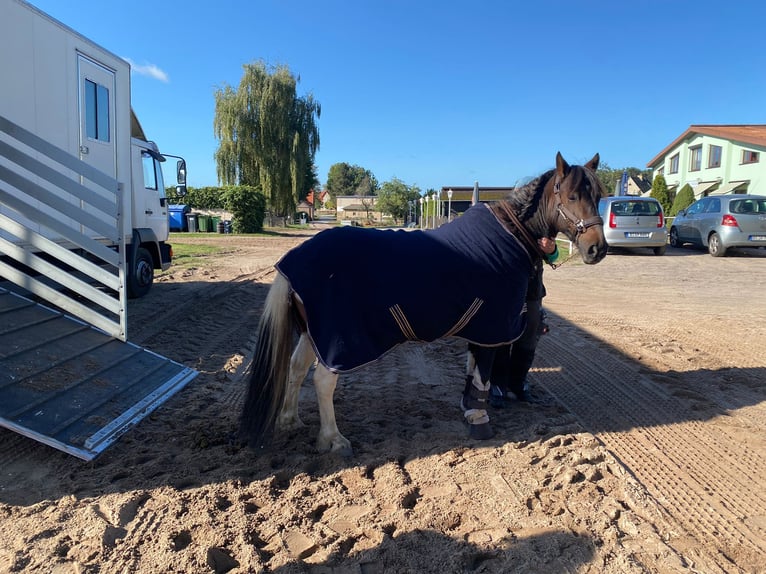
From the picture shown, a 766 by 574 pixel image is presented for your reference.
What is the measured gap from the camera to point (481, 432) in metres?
3.38

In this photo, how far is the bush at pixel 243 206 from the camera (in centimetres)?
2819

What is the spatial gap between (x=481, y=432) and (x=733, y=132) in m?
33.1

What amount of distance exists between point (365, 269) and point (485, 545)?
1589 millimetres

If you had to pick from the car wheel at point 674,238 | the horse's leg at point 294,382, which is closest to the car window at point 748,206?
the car wheel at point 674,238

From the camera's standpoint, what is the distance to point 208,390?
14.0 ft

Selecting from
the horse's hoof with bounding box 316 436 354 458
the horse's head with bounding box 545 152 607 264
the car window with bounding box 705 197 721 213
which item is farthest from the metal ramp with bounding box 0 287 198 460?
the car window with bounding box 705 197 721 213

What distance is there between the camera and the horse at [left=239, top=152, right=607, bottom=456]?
3.00 metres

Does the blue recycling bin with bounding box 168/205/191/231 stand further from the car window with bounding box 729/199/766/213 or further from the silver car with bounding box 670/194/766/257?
the car window with bounding box 729/199/766/213

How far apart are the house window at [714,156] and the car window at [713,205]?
18026 millimetres

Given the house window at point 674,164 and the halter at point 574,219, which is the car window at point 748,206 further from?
the house window at point 674,164

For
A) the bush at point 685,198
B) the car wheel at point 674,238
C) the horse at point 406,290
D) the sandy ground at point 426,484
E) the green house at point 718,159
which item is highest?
the green house at point 718,159

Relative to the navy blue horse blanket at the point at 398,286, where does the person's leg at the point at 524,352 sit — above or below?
below

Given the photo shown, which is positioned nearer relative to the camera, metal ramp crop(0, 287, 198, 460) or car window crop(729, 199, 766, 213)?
metal ramp crop(0, 287, 198, 460)

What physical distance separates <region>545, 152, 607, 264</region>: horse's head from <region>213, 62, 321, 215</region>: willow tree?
3083 cm
